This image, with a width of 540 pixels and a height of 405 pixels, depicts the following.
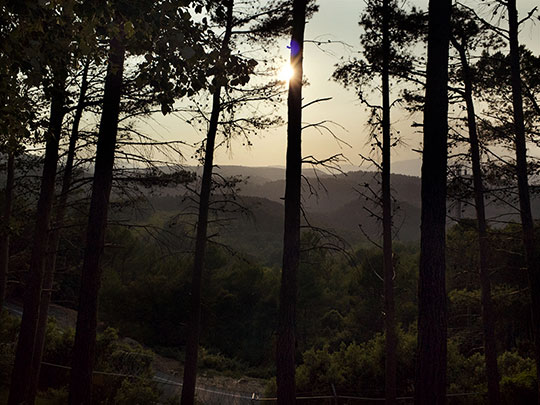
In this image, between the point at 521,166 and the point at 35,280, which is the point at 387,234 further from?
the point at 35,280

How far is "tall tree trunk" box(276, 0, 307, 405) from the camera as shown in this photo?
6.55 m

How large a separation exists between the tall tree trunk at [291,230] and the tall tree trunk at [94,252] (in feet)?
9.19

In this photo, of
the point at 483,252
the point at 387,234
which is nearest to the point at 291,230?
the point at 387,234

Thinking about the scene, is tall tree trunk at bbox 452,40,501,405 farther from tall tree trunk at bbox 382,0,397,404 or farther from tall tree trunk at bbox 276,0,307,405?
tall tree trunk at bbox 276,0,307,405

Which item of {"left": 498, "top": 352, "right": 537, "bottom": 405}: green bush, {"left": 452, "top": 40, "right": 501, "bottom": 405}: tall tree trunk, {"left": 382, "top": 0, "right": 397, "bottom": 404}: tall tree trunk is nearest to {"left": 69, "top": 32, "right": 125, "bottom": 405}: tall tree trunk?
{"left": 382, "top": 0, "right": 397, "bottom": 404}: tall tree trunk

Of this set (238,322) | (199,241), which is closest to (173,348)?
(238,322)

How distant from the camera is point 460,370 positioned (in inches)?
585

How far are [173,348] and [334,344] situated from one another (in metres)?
11.3

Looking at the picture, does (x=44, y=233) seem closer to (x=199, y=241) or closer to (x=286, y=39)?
(x=199, y=241)

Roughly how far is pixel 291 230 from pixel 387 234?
3.65 meters

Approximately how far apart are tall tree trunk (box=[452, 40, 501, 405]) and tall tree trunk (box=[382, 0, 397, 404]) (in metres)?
1.77

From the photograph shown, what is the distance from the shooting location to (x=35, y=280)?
8.48 meters

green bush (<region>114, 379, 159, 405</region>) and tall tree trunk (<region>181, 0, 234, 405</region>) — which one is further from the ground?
tall tree trunk (<region>181, 0, 234, 405</region>)

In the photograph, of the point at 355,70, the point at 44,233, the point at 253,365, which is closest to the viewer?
the point at 44,233
